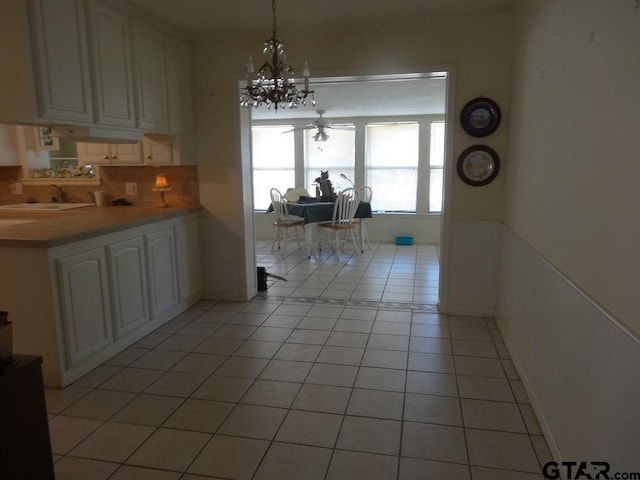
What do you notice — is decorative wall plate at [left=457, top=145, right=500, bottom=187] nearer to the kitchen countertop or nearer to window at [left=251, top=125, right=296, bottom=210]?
the kitchen countertop

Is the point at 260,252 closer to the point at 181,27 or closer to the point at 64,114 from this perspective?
the point at 181,27

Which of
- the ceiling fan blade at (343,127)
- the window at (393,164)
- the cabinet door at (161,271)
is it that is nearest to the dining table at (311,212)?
the window at (393,164)

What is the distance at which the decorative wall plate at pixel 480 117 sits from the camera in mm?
3488

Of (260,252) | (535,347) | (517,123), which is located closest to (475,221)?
(517,123)

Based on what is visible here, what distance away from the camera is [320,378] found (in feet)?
8.98

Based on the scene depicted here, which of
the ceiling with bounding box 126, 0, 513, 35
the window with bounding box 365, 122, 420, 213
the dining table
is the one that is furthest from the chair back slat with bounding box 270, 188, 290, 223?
the ceiling with bounding box 126, 0, 513, 35

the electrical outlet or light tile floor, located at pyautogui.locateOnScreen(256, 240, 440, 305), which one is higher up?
the electrical outlet

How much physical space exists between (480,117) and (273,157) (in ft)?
17.0

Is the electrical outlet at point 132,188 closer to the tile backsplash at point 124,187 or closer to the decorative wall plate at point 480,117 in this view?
the tile backsplash at point 124,187

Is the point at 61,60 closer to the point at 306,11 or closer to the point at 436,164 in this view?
the point at 306,11

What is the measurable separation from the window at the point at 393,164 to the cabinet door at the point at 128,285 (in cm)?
525

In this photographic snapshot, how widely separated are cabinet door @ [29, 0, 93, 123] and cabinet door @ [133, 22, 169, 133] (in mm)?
527

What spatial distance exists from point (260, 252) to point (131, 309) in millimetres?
3581

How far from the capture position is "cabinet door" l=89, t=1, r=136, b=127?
9.73ft
